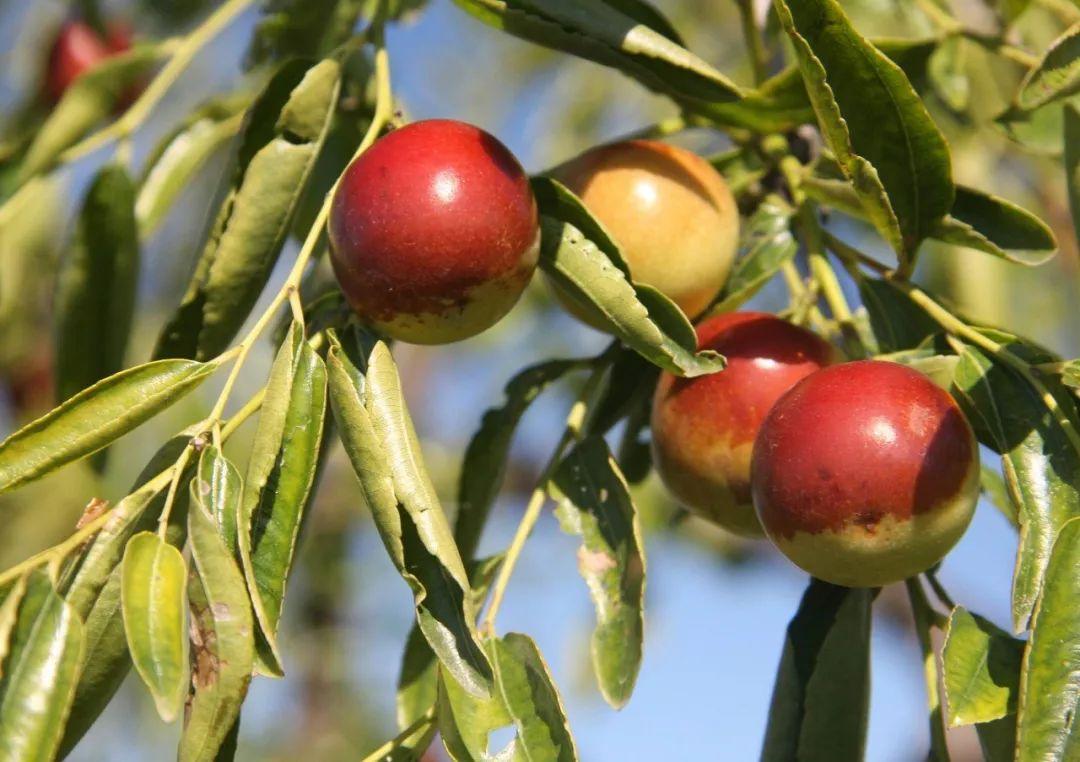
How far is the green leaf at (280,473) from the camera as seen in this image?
109 cm

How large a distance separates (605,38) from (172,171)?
832 mm

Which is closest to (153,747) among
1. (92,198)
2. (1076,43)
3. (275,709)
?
(275,709)

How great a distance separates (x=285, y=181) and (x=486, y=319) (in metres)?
0.28

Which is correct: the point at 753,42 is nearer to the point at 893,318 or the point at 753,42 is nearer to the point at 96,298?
the point at 893,318

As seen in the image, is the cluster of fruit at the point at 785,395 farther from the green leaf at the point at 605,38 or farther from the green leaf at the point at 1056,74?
the green leaf at the point at 1056,74

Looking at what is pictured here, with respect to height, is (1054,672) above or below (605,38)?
below

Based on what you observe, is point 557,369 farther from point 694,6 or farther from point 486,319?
point 694,6

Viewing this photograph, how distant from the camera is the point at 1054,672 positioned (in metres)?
1.10

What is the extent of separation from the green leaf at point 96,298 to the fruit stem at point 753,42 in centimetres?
91

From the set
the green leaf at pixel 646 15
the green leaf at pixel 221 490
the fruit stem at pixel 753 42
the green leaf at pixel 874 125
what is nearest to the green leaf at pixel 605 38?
the green leaf at pixel 646 15

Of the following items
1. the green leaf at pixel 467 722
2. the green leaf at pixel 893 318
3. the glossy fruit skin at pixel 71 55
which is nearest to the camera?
the green leaf at pixel 467 722

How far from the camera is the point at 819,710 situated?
1453 mm

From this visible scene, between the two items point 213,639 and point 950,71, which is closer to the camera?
point 213,639

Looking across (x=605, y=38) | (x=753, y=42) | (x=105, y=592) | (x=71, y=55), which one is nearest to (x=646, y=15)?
(x=605, y=38)
